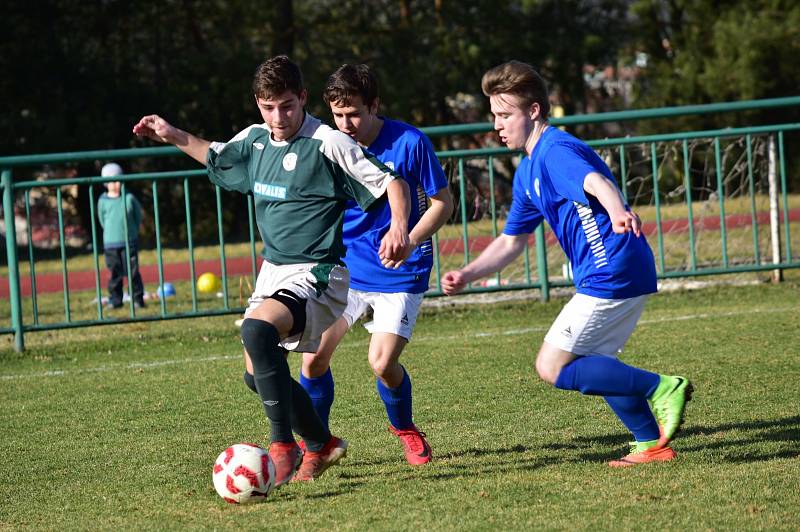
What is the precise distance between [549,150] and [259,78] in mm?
1155

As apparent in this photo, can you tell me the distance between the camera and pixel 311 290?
4.52 metres

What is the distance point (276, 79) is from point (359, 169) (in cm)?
47

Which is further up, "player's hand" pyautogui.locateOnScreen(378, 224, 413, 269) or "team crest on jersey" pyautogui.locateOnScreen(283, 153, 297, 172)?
"team crest on jersey" pyautogui.locateOnScreen(283, 153, 297, 172)

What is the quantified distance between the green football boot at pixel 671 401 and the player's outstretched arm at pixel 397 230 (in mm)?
1137

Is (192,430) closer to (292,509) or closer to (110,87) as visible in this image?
(292,509)

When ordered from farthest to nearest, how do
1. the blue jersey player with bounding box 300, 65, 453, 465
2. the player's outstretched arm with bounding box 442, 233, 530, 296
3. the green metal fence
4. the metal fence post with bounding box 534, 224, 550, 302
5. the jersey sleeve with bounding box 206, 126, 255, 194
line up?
the metal fence post with bounding box 534, 224, 550, 302, the green metal fence, the blue jersey player with bounding box 300, 65, 453, 465, the jersey sleeve with bounding box 206, 126, 255, 194, the player's outstretched arm with bounding box 442, 233, 530, 296

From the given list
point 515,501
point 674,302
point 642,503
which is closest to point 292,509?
point 515,501

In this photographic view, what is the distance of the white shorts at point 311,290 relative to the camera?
4523 mm

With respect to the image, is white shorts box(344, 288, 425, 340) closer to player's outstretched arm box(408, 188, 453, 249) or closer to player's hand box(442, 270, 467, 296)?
player's outstretched arm box(408, 188, 453, 249)

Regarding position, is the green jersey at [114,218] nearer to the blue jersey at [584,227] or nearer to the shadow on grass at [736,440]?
the shadow on grass at [736,440]

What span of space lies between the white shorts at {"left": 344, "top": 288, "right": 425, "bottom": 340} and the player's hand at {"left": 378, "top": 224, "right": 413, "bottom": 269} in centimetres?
67

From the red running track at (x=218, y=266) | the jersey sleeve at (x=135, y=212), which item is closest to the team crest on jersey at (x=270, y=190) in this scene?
the red running track at (x=218, y=266)

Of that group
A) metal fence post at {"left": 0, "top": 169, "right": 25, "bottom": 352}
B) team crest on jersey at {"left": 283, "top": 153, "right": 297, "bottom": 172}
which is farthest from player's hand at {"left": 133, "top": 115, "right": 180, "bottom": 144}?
metal fence post at {"left": 0, "top": 169, "right": 25, "bottom": 352}

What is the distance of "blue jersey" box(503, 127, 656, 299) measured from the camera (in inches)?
173
